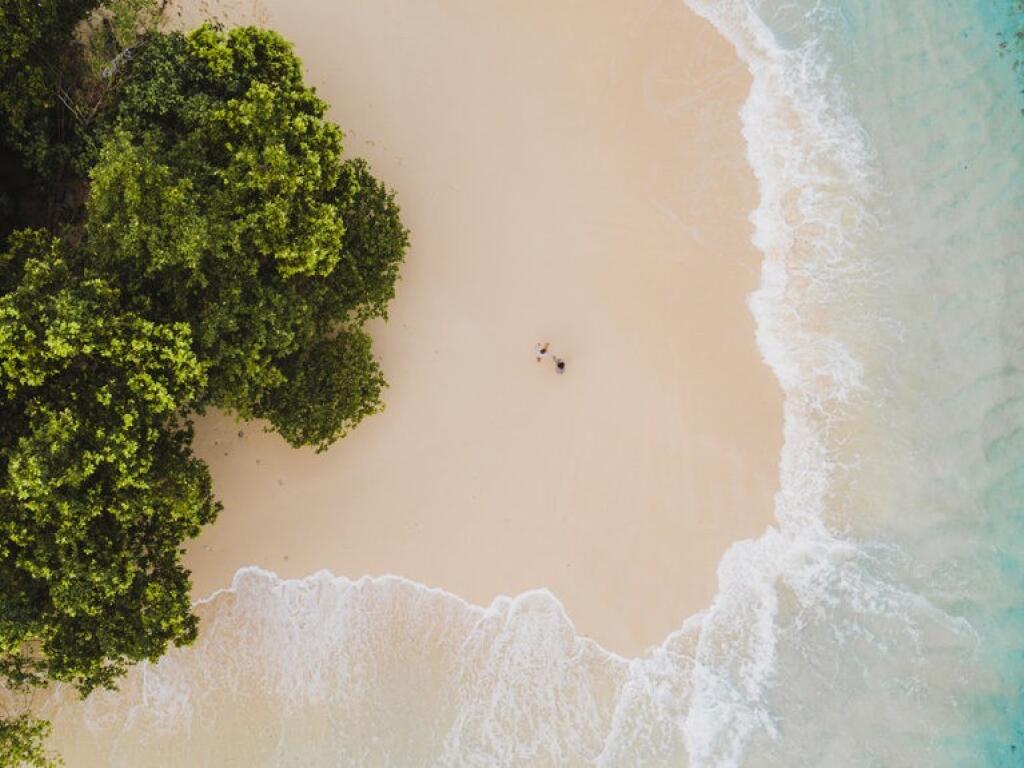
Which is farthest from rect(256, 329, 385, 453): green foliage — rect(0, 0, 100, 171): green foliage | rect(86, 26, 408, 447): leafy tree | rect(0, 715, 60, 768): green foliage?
rect(0, 715, 60, 768): green foliage

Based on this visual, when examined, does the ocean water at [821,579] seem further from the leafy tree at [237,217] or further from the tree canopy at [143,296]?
the leafy tree at [237,217]

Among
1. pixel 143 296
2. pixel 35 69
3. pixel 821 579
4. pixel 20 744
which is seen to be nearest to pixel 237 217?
pixel 143 296

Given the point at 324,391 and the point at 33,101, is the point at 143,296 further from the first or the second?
the point at 33,101

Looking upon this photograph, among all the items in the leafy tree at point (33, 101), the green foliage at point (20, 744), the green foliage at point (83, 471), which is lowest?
the green foliage at point (20, 744)

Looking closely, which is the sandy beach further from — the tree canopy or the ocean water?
the tree canopy

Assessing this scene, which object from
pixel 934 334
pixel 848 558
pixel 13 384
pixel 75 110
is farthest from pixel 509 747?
pixel 75 110

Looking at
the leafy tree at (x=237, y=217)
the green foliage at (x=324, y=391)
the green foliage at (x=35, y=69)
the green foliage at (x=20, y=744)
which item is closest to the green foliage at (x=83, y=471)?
the leafy tree at (x=237, y=217)

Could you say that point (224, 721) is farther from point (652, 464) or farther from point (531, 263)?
point (531, 263)
